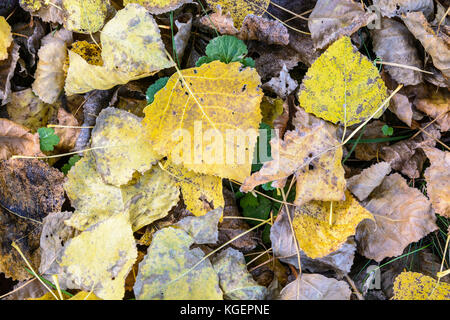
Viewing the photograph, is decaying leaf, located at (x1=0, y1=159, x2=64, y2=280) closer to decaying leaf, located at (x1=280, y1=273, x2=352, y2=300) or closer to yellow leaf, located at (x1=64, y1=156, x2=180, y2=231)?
yellow leaf, located at (x1=64, y1=156, x2=180, y2=231)

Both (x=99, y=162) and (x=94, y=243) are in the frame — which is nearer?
(x=94, y=243)

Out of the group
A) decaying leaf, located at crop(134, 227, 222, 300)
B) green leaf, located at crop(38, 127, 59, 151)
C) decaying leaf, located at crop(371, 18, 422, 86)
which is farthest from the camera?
green leaf, located at crop(38, 127, 59, 151)

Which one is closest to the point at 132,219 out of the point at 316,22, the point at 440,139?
the point at 316,22

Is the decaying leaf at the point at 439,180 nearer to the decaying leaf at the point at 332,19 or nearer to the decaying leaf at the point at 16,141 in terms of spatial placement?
the decaying leaf at the point at 332,19

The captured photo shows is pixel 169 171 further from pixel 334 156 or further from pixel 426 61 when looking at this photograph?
pixel 426 61

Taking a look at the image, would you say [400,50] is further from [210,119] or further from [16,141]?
[16,141]

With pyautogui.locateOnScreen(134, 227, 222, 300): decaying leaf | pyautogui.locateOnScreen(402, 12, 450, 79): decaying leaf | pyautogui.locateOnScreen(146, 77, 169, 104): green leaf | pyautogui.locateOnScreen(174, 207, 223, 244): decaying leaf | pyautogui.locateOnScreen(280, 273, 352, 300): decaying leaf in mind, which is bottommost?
pyautogui.locateOnScreen(280, 273, 352, 300): decaying leaf

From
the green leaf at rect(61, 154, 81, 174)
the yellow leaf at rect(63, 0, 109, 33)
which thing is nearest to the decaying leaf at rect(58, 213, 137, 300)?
the green leaf at rect(61, 154, 81, 174)

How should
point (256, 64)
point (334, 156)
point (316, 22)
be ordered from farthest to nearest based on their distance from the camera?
point (256, 64), point (316, 22), point (334, 156)
